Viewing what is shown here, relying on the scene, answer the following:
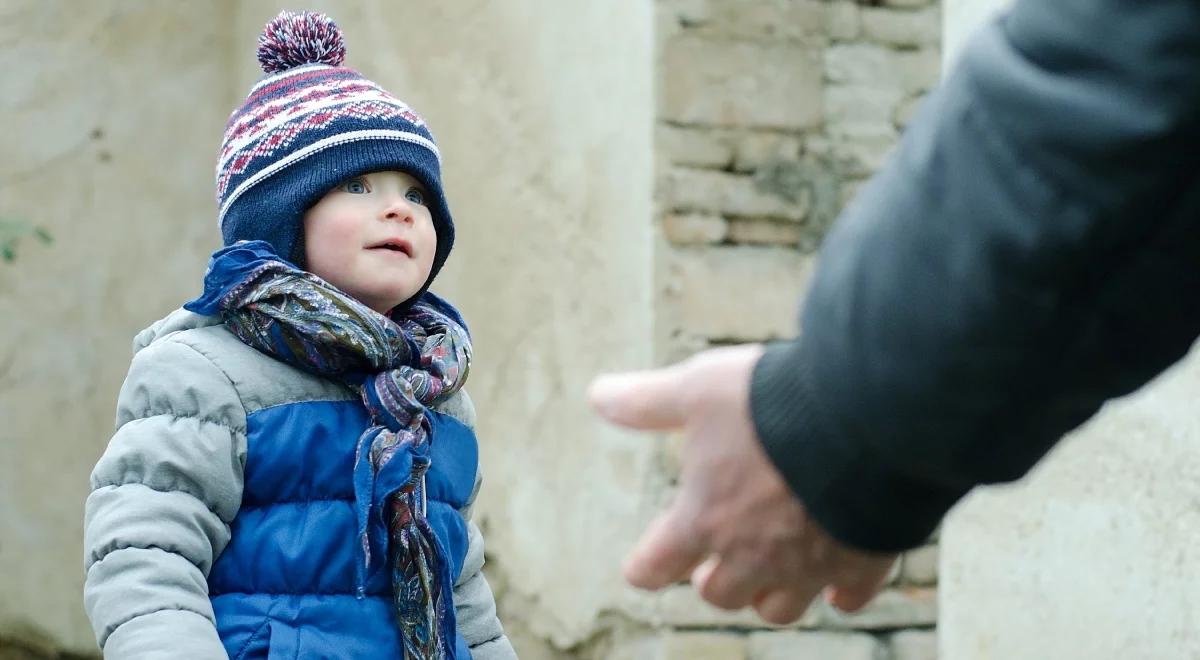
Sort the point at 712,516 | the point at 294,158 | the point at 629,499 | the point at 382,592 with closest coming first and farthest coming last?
the point at 712,516
the point at 382,592
the point at 294,158
the point at 629,499

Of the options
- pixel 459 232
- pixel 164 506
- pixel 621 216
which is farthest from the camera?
pixel 459 232

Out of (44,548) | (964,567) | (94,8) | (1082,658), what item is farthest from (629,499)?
(94,8)

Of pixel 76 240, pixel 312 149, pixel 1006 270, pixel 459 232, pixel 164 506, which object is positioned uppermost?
pixel 1006 270

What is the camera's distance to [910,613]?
4004mm

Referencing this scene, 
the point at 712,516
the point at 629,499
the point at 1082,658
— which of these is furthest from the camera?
the point at 629,499

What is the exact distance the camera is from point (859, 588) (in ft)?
3.71

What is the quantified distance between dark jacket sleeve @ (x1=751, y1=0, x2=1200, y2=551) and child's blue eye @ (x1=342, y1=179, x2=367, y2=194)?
132 cm

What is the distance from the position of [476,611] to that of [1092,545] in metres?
0.89

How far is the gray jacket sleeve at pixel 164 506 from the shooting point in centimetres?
183

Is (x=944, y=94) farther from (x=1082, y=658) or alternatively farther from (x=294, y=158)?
(x=1082, y=658)

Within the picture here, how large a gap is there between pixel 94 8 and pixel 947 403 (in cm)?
487

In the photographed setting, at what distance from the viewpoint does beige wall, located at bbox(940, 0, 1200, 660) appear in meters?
2.24

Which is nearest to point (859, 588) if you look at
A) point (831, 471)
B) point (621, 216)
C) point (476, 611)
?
point (831, 471)

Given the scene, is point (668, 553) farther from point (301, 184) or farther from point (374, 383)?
point (301, 184)
